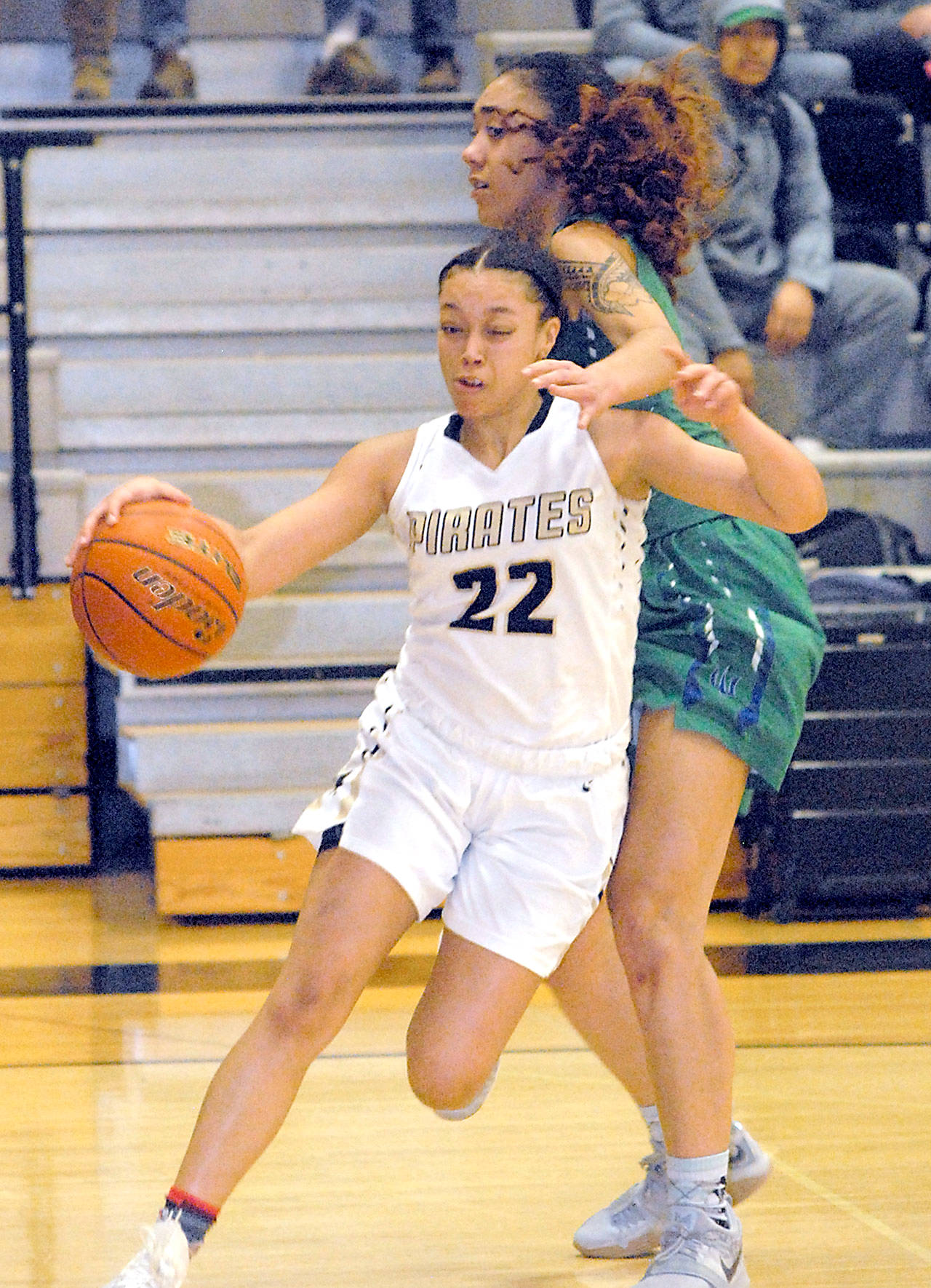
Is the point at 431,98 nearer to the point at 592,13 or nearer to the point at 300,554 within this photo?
the point at 592,13

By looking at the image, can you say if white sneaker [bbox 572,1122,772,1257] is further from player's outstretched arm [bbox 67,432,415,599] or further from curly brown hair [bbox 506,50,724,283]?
curly brown hair [bbox 506,50,724,283]

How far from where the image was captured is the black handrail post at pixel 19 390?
16.0 ft

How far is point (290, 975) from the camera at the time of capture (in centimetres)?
207

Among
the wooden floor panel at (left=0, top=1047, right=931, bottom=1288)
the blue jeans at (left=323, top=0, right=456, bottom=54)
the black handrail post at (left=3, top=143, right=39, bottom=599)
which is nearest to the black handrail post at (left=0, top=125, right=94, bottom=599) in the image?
the black handrail post at (left=3, top=143, right=39, bottom=599)

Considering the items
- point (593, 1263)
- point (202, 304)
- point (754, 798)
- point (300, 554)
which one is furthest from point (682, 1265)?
point (202, 304)

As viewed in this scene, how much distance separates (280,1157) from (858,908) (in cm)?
222

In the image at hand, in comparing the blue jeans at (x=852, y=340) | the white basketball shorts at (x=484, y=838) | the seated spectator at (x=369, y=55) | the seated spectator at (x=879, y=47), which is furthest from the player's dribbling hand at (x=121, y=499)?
the seated spectator at (x=879, y=47)

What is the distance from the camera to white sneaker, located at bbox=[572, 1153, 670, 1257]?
245cm

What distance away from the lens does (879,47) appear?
5918mm

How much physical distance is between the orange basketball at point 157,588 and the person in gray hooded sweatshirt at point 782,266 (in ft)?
9.68

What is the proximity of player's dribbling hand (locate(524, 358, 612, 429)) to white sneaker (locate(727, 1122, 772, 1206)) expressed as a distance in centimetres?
110

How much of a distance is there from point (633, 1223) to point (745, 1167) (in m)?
0.19

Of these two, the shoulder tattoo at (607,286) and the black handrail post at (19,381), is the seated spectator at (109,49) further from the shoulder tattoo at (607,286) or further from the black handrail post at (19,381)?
the shoulder tattoo at (607,286)

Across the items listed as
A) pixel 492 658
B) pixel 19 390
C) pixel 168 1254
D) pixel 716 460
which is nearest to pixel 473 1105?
pixel 168 1254
